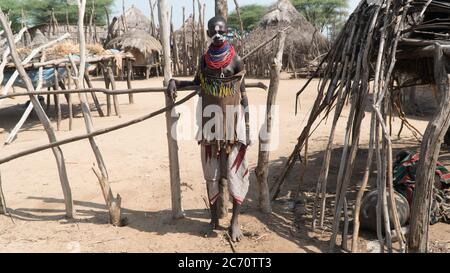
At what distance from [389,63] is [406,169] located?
135 cm

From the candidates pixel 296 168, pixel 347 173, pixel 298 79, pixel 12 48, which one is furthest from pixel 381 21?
pixel 298 79

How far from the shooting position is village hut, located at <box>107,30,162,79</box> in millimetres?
17745

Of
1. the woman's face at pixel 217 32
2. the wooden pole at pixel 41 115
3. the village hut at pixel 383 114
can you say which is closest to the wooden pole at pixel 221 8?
the woman's face at pixel 217 32

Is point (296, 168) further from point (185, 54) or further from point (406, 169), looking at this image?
point (185, 54)

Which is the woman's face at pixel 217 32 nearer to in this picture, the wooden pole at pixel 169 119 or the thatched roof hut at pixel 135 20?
the wooden pole at pixel 169 119

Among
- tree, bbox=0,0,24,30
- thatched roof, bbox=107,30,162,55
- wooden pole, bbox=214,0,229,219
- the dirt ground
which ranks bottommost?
the dirt ground

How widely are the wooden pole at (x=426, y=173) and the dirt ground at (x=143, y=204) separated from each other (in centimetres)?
51

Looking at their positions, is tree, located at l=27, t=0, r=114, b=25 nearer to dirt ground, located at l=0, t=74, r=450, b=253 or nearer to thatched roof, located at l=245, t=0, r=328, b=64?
thatched roof, located at l=245, t=0, r=328, b=64

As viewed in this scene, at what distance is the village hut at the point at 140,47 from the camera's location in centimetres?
1775

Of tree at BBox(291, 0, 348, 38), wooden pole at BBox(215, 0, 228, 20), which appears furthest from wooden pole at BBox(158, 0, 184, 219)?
tree at BBox(291, 0, 348, 38)

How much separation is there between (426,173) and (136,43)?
53.5ft

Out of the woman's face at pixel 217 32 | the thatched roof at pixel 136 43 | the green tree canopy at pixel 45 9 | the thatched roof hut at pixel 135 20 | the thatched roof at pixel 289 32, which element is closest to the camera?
the woman's face at pixel 217 32

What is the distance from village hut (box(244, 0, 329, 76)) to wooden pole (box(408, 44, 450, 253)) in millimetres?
16274

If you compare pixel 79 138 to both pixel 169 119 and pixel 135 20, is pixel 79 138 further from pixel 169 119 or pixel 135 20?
pixel 135 20
